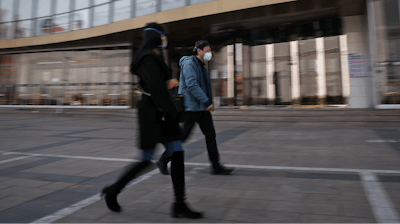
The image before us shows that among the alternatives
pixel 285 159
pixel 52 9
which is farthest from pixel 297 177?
pixel 52 9

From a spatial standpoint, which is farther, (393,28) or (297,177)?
(393,28)

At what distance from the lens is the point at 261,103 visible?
14.7 m

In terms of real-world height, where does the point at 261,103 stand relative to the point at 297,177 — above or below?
above

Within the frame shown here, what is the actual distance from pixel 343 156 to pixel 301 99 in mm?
9318

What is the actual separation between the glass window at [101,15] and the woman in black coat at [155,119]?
609 inches

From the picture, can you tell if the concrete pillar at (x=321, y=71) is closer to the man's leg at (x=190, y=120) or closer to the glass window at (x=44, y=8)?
the man's leg at (x=190, y=120)

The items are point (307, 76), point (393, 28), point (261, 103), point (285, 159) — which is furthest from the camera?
point (261, 103)

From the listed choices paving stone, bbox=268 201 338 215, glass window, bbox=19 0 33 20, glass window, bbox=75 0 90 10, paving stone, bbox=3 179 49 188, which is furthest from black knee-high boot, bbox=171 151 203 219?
glass window, bbox=19 0 33 20

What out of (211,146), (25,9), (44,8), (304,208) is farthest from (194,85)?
(25,9)

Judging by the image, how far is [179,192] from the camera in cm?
245

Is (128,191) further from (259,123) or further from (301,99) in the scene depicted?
(301,99)

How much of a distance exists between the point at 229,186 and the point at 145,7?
1314 cm

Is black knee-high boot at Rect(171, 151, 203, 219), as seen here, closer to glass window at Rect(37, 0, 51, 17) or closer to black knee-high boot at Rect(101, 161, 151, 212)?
black knee-high boot at Rect(101, 161, 151, 212)

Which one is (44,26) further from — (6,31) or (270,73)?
(270,73)
